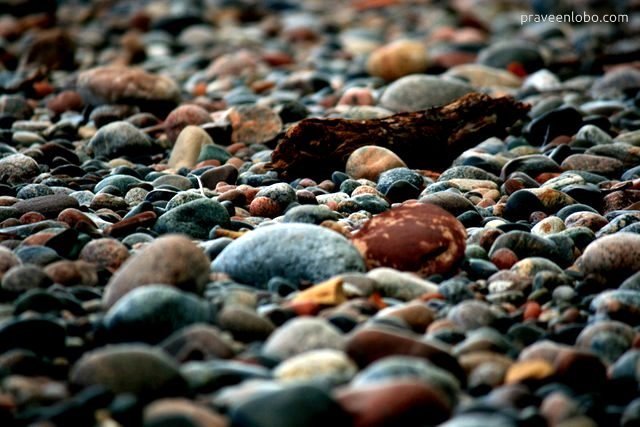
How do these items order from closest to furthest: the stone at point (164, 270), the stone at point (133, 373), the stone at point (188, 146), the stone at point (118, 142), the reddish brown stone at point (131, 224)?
the stone at point (133, 373)
the stone at point (164, 270)
the reddish brown stone at point (131, 224)
the stone at point (188, 146)
the stone at point (118, 142)

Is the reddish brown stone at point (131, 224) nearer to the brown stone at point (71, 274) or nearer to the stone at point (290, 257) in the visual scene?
the brown stone at point (71, 274)

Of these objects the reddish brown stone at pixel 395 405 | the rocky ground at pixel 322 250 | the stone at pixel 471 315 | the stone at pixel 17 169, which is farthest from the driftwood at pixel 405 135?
the reddish brown stone at pixel 395 405

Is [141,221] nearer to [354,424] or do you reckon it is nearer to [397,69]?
[354,424]

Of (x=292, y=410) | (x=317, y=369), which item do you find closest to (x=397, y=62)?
(x=317, y=369)

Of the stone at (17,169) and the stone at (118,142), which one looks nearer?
the stone at (17,169)

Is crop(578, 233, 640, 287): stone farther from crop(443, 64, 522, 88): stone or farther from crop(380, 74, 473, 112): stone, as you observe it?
crop(443, 64, 522, 88): stone

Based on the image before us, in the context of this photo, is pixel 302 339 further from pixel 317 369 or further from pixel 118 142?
pixel 118 142

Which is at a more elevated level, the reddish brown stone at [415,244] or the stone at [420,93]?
the reddish brown stone at [415,244]

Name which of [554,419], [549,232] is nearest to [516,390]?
[554,419]
